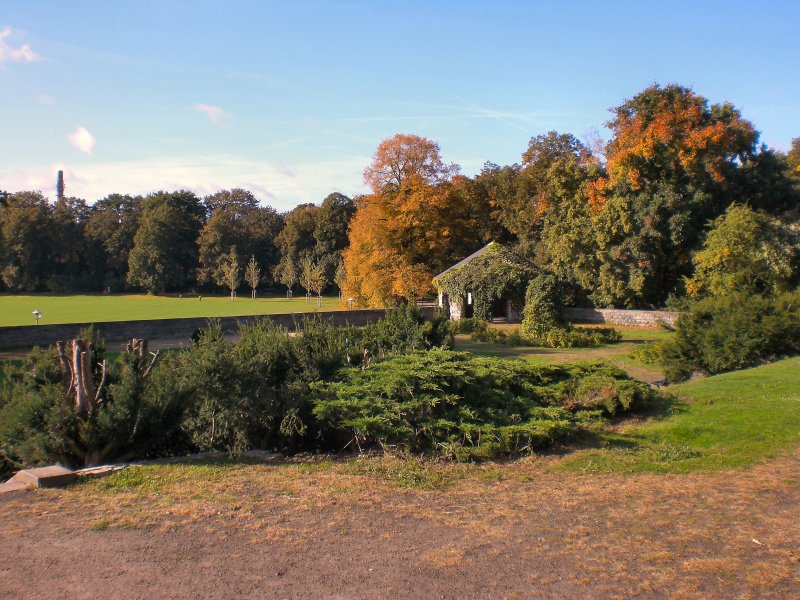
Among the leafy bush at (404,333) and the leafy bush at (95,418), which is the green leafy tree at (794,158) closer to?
the leafy bush at (404,333)

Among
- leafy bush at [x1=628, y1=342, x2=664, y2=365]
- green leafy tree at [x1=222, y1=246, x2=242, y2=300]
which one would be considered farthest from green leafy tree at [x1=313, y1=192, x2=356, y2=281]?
leafy bush at [x1=628, y1=342, x2=664, y2=365]

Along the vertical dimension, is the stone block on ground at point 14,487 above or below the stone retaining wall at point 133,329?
below

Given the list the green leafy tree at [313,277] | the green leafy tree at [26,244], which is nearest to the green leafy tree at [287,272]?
the green leafy tree at [313,277]

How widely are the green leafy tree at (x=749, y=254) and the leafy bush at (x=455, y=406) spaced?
24.3 m

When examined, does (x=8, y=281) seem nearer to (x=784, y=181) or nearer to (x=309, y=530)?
(x=784, y=181)

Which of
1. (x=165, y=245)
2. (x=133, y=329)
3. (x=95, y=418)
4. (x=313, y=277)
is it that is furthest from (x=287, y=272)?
(x=95, y=418)

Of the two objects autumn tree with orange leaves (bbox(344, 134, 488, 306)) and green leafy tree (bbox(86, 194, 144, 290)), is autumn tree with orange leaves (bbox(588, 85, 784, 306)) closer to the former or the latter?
autumn tree with orange leaves (bbox(344, 134, 488, 306))

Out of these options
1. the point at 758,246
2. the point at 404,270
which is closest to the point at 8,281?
the point at 404,270

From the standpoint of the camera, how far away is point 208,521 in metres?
5.52

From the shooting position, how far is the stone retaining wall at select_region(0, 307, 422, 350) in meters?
25.2

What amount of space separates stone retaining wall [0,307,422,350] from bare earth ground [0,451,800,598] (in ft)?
54.7

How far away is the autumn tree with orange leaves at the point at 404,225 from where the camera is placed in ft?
146

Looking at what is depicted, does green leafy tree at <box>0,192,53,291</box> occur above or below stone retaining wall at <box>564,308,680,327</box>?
above

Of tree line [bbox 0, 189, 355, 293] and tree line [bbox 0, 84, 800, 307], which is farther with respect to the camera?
tree line [bbox 0, 189, 355, 293]
